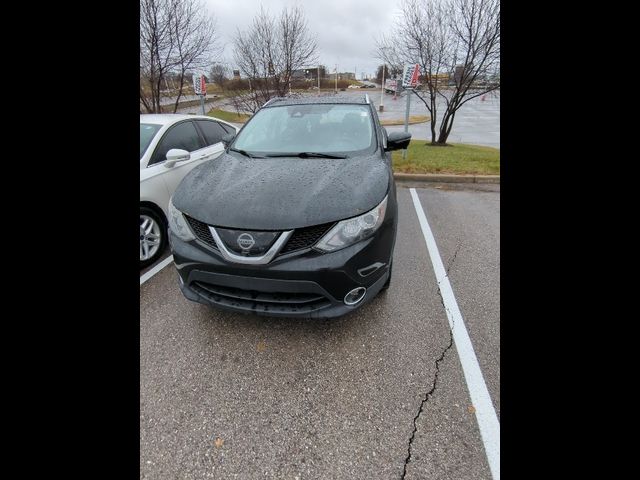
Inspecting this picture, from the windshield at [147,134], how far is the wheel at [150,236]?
0.78 metres

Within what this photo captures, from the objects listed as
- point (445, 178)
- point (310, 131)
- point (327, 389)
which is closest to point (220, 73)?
point (445, 178)

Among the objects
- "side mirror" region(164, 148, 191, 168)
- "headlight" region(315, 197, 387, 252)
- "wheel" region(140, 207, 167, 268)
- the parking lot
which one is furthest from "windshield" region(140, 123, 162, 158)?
"headlight" region(315, 197, 387, 252)

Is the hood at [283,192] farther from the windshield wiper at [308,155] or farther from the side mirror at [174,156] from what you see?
the side mirror at [174,156]

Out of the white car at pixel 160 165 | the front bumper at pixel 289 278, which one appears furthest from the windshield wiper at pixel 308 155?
the white car at pixel 160 165

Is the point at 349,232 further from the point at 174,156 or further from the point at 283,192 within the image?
the point at 174,156

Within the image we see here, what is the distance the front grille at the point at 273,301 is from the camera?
6.21 ft

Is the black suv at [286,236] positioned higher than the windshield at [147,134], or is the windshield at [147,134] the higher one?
the windshield at [147,134]

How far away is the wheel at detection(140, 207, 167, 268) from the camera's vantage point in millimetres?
3155

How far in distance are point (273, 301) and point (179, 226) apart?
0.85m

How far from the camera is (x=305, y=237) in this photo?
1.82m
